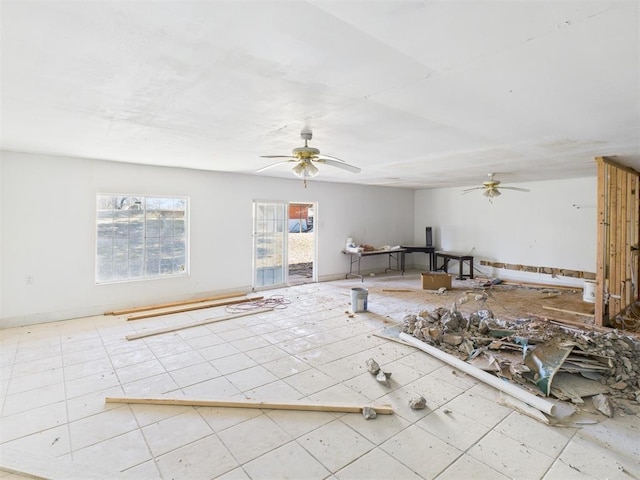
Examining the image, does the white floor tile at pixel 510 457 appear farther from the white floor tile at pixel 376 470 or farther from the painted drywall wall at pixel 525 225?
the painted drywall wall at pixel 525 225

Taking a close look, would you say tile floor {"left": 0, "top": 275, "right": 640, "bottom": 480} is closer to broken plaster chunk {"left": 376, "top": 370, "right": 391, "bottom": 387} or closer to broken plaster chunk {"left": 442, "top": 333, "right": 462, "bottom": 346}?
broken plaster chunk {"left": 376, "top": 370, "right": 391, "bottom": 387}

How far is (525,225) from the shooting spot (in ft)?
26.0

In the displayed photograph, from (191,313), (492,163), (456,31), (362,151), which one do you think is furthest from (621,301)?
(191,313)

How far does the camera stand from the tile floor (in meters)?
2.08

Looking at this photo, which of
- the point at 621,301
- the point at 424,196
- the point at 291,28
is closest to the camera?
the point at 291,28

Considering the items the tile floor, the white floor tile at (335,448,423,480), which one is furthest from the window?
the white floor tile at (335,448,423,480)

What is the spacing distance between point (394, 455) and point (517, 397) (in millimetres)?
1409

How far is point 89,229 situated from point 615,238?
8383mm

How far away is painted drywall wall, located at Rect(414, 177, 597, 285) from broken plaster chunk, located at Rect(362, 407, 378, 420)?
274 inches

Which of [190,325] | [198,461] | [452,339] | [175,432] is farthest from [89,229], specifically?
[452,339]

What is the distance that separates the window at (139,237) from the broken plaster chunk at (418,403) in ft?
15.9

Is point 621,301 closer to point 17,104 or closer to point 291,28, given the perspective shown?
point 291,28

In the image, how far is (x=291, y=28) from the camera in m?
1.62

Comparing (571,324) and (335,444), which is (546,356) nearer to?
(571,324)
